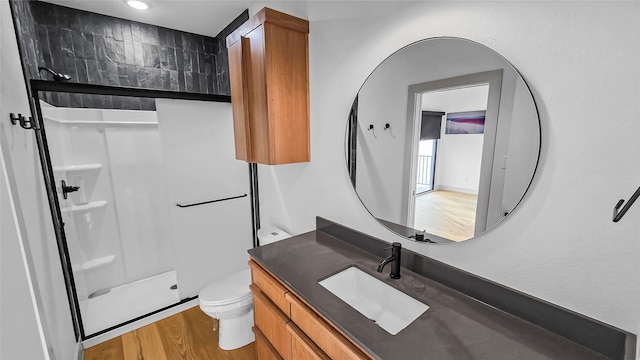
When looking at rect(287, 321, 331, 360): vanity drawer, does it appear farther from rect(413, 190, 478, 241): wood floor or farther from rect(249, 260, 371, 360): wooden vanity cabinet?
rect(413, 190, 478, 241): wood floor

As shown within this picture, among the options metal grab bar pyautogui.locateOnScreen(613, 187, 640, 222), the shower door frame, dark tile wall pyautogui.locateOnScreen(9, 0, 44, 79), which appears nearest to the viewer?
metal grab bar pyautogui.locateOnScreen(613, 187, 640, 222)

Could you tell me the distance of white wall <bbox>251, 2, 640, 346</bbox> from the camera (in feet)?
2.34

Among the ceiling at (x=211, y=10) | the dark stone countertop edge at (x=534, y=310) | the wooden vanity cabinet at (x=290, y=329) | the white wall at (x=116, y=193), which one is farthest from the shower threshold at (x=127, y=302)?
the ceiling at (x=211, y=10)

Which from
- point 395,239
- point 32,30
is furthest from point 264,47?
point 32,30

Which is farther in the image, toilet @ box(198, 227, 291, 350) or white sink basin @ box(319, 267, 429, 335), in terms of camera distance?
toilet @ box(198, 227, 291, 350)

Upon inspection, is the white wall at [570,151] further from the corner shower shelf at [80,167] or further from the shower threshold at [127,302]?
the corner shower shelf at [80,167]

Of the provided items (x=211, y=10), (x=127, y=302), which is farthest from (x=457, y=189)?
(x=127, y=302)

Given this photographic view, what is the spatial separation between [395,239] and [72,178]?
2.69 meters

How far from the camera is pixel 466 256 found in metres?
1.08

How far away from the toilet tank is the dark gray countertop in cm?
68

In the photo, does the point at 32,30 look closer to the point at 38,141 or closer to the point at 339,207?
the point at 38,141

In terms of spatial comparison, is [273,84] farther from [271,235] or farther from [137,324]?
[137,324]

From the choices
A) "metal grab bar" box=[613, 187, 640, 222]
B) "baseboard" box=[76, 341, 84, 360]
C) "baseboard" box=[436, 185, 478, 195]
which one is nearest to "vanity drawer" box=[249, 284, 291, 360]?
"baseboard" box=[436, 185, 478, 195]

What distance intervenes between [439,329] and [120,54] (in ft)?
10.0
